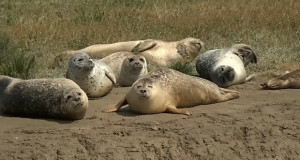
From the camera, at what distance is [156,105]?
20.9 ft

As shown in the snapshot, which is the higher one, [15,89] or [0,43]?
[15,89]

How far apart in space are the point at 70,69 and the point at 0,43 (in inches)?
98.4

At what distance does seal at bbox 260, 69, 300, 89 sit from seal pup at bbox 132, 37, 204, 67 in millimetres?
2005

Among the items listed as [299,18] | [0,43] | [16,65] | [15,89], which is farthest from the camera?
[299,18]

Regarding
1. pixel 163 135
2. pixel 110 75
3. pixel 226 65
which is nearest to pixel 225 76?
pixel 226 65

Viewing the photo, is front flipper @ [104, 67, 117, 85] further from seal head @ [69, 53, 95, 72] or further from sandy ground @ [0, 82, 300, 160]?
sandy ground @ [0, 82, 300, 160]

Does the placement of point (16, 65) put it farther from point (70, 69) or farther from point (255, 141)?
point (255, 141)

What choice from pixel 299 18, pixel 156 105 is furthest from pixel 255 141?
pixel 299 18

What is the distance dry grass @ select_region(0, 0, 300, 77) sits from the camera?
10.1 metres

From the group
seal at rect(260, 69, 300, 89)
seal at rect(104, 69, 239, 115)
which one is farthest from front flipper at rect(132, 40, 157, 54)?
seal at rect(104, 69, 239, 115)

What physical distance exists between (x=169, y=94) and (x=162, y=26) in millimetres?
5623

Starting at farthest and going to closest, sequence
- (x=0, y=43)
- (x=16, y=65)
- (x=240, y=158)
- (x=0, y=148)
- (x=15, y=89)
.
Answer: (x=0, y=43) < (x=16, y=65) < (x=15, y=89) < (x=240, y=158) < (x=0, y=148)

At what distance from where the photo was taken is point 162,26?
12062 mm

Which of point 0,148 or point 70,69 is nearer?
point 0,148
